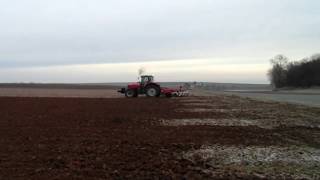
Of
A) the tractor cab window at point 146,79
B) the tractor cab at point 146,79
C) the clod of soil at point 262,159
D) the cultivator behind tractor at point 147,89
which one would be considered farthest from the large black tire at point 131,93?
the clod of soil at point 262,159

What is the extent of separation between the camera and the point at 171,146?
14.4 meters

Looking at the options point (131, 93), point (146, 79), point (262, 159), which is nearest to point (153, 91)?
point (146, 79)

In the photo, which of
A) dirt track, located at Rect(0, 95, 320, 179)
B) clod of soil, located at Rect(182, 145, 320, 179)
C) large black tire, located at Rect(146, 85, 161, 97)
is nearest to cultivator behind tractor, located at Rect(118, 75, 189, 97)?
large black tire, located at Rect(146, 85, 161, 97)

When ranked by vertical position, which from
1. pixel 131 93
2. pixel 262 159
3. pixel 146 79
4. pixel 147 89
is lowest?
pixel 262 159

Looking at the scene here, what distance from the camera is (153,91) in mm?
54250

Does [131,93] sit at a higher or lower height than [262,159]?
higher

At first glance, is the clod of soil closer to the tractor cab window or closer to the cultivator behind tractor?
the cultivator behind tractor

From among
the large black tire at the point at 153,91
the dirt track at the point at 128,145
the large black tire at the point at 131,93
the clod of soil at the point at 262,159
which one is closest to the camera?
the dirt track at the point at 128,145

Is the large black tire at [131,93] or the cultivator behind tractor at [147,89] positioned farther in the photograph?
the large black tire at [131,93]

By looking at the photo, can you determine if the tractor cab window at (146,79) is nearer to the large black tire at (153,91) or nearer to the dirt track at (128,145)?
the large black tire at (153,91)

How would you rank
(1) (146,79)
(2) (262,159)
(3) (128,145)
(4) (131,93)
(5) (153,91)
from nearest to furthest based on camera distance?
(2) (262,159), (3) (128,145), (5) (153,91), (1) (146,79), (4) (131,93)

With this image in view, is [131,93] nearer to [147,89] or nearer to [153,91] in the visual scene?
[147,89]

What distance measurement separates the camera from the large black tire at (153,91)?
177ft

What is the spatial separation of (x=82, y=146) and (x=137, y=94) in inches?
1627
